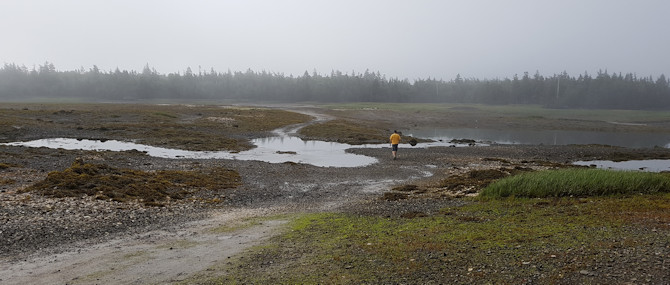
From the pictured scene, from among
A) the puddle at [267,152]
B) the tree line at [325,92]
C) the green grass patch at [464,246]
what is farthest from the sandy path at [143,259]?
the tree line at [325,92]

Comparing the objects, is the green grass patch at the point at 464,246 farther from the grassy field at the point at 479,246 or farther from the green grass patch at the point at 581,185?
the green grass patch at the point at 581,185

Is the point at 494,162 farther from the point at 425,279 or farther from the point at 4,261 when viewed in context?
the point at 4,261

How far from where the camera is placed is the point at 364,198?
2198cm

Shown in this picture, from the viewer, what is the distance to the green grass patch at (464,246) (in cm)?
943

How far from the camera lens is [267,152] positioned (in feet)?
146

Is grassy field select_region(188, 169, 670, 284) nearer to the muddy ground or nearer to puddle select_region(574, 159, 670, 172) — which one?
the muddy ground

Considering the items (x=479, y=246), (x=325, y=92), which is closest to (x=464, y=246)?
(x=479, y=246)

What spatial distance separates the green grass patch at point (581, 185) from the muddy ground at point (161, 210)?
248cm

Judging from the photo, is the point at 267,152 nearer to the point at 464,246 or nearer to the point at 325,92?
the point at 464,246

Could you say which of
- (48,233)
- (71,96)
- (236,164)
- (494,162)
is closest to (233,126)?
(236,164)

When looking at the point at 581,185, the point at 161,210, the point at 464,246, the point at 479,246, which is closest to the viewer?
the point at 479,246

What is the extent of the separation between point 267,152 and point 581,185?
3129 cm

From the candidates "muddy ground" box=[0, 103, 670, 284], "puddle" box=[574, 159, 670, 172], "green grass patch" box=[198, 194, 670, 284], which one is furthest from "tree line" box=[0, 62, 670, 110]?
"green grass patch" box=[198, 194, 670, 284]

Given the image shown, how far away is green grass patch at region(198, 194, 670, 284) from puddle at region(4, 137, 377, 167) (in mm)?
21556
